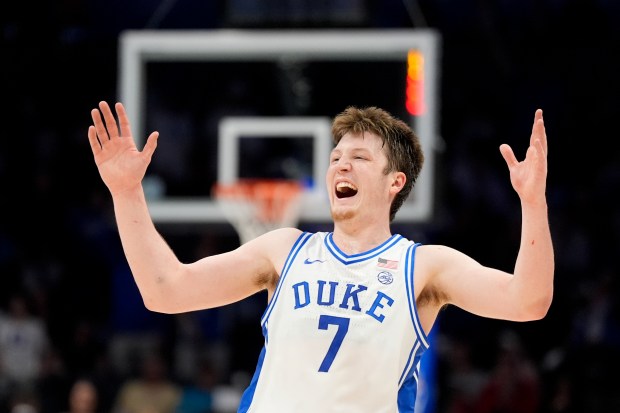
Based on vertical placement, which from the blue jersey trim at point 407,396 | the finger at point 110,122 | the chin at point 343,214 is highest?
the finger at point 110,122

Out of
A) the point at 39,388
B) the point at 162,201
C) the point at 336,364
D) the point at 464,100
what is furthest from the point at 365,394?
the point at 464,100

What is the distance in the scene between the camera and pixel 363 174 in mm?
4328

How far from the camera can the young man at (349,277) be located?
4.00 m

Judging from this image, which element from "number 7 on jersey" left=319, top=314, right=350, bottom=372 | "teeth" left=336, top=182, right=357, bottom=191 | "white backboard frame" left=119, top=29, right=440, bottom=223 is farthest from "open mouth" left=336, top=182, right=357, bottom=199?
"white backboard frame" left=119, top=29, right=440, bottom=223

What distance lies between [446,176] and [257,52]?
487cm

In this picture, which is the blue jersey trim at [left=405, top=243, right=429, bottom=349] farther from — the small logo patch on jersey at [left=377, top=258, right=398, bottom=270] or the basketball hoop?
the basketball hoop

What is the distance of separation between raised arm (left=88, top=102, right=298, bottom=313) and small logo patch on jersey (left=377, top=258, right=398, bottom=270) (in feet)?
1.66

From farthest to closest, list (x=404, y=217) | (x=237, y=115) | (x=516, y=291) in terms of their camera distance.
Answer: (x=237, y=115), (x=404, y=217), (x=516, y=291)

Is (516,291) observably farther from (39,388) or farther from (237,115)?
(39,388)

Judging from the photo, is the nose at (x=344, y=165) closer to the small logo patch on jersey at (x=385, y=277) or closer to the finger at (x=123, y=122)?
the small logo patch on jersey at (x=385, y=277)

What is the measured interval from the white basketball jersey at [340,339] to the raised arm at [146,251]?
216 mm

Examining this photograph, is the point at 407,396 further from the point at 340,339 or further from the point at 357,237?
the point at 357,237

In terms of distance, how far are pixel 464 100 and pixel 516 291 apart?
422 inches

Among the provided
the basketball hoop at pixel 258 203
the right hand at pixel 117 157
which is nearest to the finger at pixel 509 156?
the right hand at pixel 117 157
